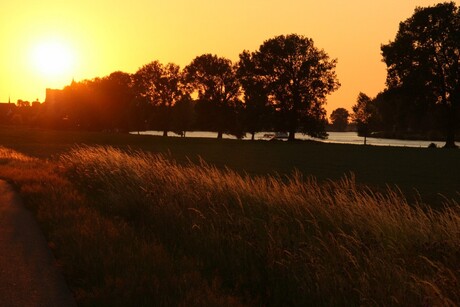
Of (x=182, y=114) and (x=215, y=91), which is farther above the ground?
(x=215, y=91)

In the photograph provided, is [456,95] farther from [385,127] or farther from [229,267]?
[385,127]

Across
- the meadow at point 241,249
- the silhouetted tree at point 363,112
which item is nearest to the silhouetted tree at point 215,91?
the silhouetted tree at point 363,112

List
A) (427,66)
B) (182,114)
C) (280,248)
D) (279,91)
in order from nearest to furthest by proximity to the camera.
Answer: (280,248) → (427,66) → (279,91) → (182,114)

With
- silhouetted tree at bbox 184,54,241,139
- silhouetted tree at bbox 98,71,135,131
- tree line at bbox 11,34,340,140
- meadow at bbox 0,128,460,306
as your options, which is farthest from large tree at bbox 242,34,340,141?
meadow at bbox 0,128,460,306

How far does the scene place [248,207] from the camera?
34.5ft

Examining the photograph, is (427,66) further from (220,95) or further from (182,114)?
(182,114)

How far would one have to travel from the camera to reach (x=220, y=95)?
100 metres

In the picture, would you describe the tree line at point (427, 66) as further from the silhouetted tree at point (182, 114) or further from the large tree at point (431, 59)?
the silhouetted tree at point (182, 114)

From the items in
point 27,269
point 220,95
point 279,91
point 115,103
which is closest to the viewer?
point 27,269

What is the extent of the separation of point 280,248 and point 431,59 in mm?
67838

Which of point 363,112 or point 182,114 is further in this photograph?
point 363,112

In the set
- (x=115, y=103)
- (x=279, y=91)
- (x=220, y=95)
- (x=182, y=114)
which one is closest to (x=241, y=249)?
(x=279, y=91)

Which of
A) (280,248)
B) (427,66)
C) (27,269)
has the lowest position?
(27,269)

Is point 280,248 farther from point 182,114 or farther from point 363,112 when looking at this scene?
point 363,112
